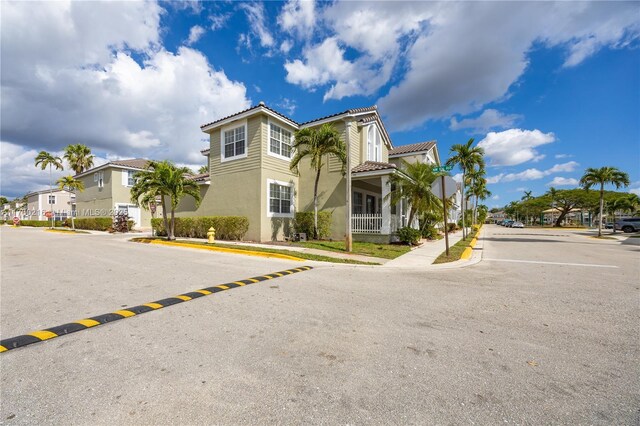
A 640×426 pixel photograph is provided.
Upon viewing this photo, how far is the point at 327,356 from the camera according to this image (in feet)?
10.0

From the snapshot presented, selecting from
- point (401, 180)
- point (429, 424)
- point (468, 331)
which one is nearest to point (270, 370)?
point (429, 424)

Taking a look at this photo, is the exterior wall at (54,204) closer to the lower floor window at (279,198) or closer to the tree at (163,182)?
the tree at (163,182)

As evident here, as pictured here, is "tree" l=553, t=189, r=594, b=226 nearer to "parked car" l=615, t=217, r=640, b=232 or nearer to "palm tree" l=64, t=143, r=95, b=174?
"parked car" l=615, t=217, r=640, b=232

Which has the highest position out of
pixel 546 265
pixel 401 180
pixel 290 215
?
pixel 401 180

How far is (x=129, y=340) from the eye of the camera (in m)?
3.42

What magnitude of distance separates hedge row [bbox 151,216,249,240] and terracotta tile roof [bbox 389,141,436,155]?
14.8m

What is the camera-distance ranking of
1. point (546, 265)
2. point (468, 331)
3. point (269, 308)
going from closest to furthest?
point (468, 331) < point (269, 308) < point (546, 265)

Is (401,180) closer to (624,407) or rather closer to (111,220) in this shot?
(624,407)

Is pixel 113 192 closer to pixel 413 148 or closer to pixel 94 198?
pixel 94 198

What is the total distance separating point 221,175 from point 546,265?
1535 cm

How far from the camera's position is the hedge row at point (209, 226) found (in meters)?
14.7

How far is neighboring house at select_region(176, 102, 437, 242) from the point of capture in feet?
47.6

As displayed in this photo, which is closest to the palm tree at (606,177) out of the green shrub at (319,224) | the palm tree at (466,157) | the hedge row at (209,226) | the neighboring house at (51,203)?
the palm tree at (466,157)

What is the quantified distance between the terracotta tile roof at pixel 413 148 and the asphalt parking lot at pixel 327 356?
17934 millimetres
